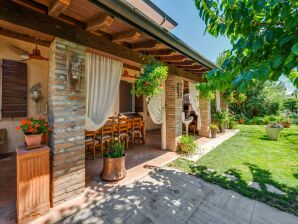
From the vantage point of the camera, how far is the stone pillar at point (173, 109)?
5.22 meters

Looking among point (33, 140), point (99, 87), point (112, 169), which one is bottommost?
point (112, 169)

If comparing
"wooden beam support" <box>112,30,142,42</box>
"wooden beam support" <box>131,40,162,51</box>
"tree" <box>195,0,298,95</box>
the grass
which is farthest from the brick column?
the grass

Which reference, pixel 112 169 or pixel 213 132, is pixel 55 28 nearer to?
pixel 112 169

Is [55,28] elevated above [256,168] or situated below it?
above

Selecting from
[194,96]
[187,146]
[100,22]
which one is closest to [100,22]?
[100,22]

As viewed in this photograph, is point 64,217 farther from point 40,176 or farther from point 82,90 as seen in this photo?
point 82,90

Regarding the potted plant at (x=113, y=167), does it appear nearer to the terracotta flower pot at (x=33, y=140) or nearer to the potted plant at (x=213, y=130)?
the terracotta flower pot at (x=33, y=140)

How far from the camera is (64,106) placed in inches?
100

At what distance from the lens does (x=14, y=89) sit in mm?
4461

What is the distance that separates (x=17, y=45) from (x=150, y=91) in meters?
4.18

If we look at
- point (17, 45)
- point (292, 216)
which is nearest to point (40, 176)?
point (292, 216)

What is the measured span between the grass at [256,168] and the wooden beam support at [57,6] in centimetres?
386

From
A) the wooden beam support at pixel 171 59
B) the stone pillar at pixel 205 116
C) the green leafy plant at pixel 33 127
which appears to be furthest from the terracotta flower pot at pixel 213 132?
the green leafy plant at pixel 33 127

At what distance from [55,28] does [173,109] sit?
3792 millimetres
